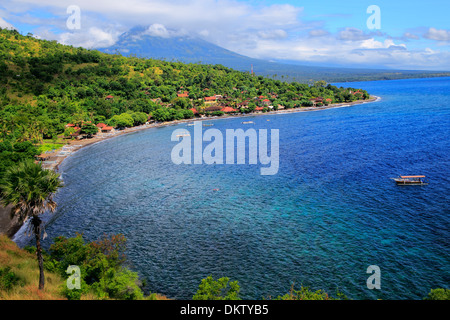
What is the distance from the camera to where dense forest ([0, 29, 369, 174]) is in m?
84.0

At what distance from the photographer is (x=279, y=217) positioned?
35.1 metres

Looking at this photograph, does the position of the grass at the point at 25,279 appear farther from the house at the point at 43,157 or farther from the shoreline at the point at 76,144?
the house at the point at 43,157

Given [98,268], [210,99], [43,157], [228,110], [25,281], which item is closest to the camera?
[25,281]

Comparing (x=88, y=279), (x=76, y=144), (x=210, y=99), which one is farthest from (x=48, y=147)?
(x=210, y=99)

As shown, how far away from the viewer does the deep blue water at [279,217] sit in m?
25.0

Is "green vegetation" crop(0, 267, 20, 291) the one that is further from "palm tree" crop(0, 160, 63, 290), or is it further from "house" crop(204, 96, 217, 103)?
"house" crop(204, 96, 217, 103)

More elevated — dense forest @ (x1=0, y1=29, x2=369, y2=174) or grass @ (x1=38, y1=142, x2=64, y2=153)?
dense forest @ (x1=0, y1=29, x2=369, y2=174)

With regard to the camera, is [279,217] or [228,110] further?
[228,110]

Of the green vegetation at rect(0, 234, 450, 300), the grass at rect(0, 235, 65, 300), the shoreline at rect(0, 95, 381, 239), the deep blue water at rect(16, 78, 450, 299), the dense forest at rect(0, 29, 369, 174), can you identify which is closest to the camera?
the grass at rect(0, 235, 65, 300)

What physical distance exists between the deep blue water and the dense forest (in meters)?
24.6

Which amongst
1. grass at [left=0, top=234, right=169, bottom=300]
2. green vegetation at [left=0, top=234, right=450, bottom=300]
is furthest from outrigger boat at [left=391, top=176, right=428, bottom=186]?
grass at [left=0, top=234, right=169, bottom=300]

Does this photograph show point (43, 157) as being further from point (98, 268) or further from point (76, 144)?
point (98, 268)

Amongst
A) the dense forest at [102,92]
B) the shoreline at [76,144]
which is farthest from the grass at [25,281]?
the dense forest at [102,92]

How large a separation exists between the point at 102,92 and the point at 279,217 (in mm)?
104565
